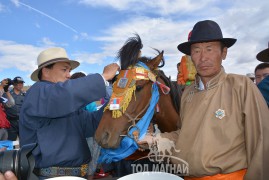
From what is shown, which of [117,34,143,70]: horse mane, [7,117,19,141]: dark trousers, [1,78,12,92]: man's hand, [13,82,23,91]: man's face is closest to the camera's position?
[117,34,143,70]: horse mane

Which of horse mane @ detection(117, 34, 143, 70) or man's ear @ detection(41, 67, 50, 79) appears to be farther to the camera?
man's ear @ detection(41, 67, 50, 79)

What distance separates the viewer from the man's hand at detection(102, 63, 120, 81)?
8.61 ft

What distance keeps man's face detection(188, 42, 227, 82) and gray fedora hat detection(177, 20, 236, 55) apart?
0.19ft

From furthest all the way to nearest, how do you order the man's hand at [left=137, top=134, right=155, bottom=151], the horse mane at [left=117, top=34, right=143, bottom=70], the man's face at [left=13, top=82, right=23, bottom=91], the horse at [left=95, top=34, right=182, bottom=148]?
the man's face at [left=13, top=82, right=23, bottom=91] → the horse mane at [left=117, top=34, right=143, bottom=70] → the horse at [left=95, top=34, right=182, bottom=148] → the man's hand at [left=137, top=134, right=155, bottom=151]

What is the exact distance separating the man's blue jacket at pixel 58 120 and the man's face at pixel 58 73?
28 centimetres

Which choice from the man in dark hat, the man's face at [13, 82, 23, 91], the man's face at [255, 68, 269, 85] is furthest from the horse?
the man's face at [13, 82, 23, 91]

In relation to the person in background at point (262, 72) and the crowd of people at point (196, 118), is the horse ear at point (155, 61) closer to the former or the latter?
the crowd of people at point (196, 118)

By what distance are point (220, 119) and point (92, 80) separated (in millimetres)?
1226

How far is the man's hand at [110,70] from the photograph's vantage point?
2623mm

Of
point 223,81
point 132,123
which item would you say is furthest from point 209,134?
point 132,123

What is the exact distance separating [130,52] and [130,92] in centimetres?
55

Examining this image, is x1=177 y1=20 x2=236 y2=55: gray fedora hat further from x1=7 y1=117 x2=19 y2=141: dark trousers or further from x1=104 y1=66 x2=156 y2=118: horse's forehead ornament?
x1=7 y1=117 x2=19 y2=141: dark trousers

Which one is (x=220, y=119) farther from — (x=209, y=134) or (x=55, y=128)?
(x=55, y=128)

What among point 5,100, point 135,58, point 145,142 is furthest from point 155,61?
point 5,100
